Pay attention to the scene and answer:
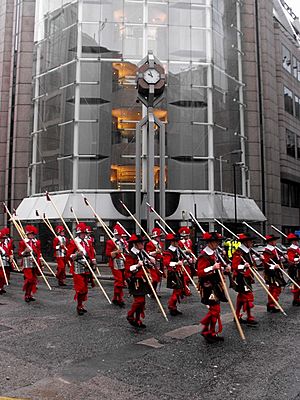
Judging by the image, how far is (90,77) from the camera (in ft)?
90.0

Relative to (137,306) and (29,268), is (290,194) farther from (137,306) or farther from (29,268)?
(137,306)

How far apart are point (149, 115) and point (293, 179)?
26073mm

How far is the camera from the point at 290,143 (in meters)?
39.8

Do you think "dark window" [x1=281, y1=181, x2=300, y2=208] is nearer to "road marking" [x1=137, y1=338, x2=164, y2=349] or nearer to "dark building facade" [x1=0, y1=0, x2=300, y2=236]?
"dark building facade" [x1=0, y1=0, x2=300, y2=236]

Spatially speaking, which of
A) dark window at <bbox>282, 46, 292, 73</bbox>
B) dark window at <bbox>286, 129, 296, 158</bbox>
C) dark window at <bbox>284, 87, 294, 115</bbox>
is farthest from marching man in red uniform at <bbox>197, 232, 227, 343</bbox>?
dark window at <bbox>282, 46, 292, 73</bbox>

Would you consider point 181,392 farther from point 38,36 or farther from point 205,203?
point 38,36

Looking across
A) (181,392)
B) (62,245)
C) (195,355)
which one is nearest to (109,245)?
(62,245)

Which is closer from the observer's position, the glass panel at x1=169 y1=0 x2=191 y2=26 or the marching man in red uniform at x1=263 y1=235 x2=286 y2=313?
the marching man in red uniform at x1=263 y1=235 x2=286 y2=313

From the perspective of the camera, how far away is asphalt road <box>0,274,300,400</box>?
16.0 ft

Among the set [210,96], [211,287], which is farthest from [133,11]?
[211,287]

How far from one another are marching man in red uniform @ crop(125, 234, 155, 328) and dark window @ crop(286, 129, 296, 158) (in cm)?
3435

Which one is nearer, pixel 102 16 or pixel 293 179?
pixel 102 16

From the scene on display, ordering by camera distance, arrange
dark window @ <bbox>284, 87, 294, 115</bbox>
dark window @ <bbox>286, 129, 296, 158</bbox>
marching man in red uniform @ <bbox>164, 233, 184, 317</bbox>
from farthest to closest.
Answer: dark window @ <bbox>284, 87, 294, 115</bbox> → dark window @ <bbox>286, 129, 296, 158</bbox> → marching man in red uniform @ <bbox>164, 233, 184, 317</bbox>

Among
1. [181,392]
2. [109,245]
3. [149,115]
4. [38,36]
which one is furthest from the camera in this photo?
[38,36]
